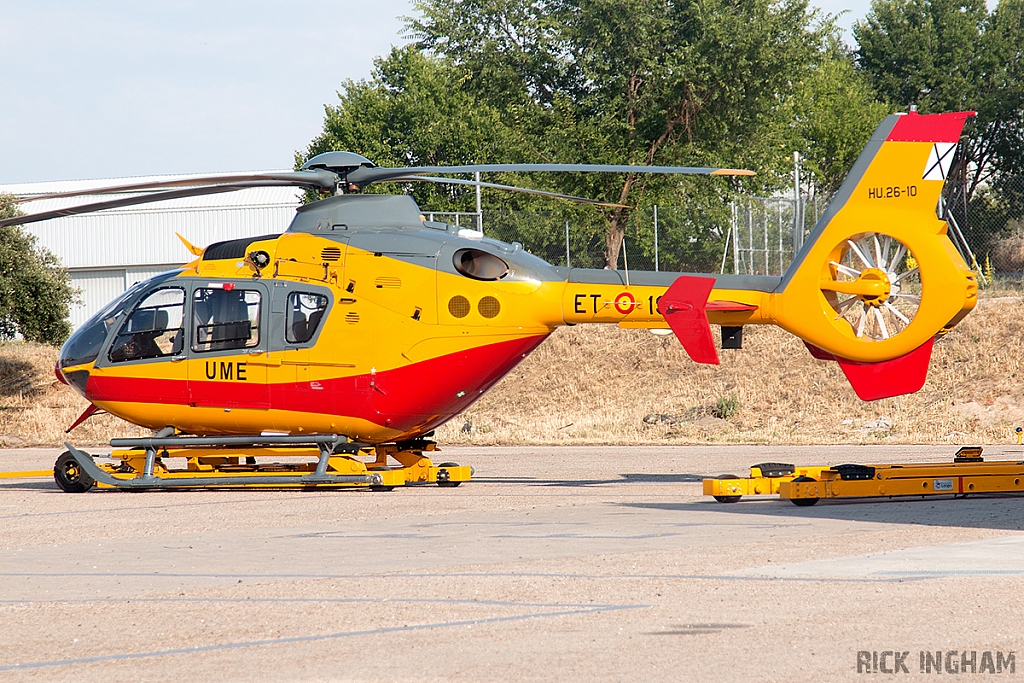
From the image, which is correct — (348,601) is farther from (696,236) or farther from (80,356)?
(696,236)

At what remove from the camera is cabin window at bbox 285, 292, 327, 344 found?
46.3 feet

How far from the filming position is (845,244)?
1269cm

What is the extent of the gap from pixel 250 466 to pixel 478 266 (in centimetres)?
425

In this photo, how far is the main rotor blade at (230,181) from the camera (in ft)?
42.1

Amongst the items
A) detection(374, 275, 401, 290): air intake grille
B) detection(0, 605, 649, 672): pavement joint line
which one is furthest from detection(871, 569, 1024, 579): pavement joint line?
detection(374, 275, 401, 290): air intake grille

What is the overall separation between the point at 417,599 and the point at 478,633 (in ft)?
3.37

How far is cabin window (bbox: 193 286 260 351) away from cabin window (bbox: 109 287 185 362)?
0.28m

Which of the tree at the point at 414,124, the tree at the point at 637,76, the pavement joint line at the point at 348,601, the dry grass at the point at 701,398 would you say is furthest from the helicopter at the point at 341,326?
the tree at the point at 414,124

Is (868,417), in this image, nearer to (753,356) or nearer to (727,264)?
(753,356)

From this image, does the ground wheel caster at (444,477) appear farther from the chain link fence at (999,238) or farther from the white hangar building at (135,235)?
the white hangar building at (135,235)

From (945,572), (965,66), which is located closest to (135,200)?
(945,572)

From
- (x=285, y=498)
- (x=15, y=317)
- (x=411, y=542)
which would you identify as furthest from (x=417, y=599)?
(x=15, y=317)

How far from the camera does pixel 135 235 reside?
52375 millimetres

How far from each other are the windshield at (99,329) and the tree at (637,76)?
759 inches
